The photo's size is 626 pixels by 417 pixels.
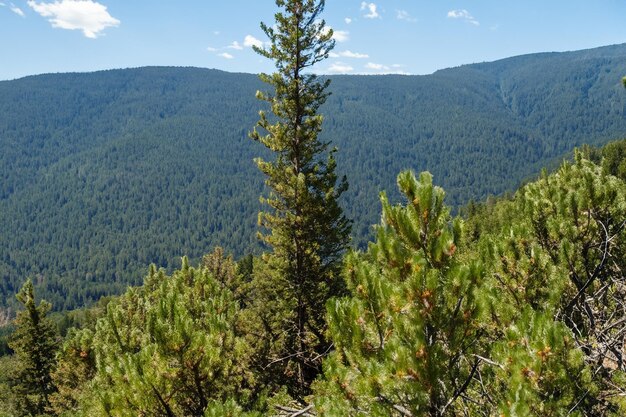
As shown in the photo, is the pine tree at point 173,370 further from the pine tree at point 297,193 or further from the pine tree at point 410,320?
the pine tree at point 297,193

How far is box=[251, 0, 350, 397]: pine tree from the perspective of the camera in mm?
16672

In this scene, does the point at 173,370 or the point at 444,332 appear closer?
the point at 444,332

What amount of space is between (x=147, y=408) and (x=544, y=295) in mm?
5627

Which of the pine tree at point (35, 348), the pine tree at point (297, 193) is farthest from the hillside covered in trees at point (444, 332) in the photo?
the pine tree at point (35, 348)

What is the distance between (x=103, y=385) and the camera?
815 cm

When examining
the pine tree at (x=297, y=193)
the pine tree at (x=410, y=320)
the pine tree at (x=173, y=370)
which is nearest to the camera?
the pine tree at (x=410, y=320)

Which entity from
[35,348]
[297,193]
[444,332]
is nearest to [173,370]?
[444,332]

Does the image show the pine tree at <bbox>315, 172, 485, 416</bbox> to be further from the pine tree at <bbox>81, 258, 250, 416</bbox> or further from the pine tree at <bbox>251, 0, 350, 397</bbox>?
the pine tree at <bbox>251, 0, 350, 397</bbox>

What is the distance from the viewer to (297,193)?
16516 millimetres

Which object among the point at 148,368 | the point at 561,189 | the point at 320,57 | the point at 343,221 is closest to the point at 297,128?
the point at 320,57

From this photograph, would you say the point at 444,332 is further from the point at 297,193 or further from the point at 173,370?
the point at 297,193

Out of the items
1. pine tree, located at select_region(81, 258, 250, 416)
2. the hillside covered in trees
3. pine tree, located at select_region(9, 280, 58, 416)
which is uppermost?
the hillside covered in trees

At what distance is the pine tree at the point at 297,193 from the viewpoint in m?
16.7

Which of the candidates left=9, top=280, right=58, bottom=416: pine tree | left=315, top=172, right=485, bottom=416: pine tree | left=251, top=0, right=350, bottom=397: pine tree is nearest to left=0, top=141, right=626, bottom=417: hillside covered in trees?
left=315, top=172, right=485, bottom=416: pine tree
